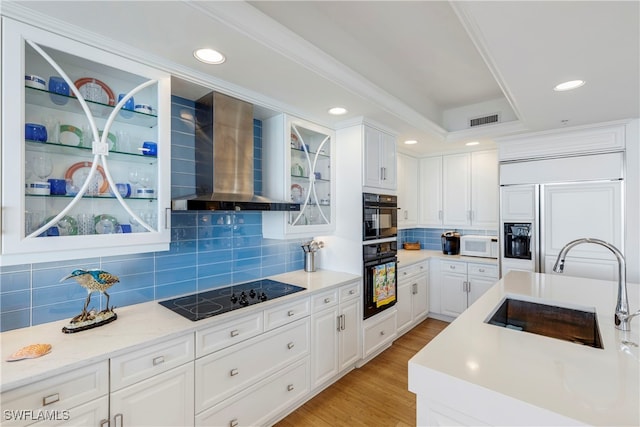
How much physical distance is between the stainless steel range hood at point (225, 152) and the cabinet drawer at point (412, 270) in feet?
6.00

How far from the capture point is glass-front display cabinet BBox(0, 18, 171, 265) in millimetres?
1278

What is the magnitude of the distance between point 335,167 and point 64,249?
86.0 inches

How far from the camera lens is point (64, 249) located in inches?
55.4

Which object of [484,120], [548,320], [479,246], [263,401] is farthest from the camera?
[479,246]

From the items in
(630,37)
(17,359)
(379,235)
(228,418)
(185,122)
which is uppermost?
(630,37)

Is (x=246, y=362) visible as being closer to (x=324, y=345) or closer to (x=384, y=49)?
(x=324, y=345)

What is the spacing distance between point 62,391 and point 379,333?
252cm

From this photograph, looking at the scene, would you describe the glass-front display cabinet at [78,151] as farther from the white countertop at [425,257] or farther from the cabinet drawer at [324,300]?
the white countertop at [425,257]

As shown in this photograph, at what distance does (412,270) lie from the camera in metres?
3.60

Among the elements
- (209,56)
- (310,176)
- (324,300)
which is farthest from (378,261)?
(209,56)

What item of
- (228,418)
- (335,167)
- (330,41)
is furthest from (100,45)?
(228,418)

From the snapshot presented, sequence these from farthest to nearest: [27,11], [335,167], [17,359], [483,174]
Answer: [483,174] < [335,167] < [27,11] < [17,359]

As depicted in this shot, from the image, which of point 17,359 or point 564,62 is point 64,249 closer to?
point 17,359

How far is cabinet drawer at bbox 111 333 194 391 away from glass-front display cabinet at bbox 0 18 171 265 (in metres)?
0.55
